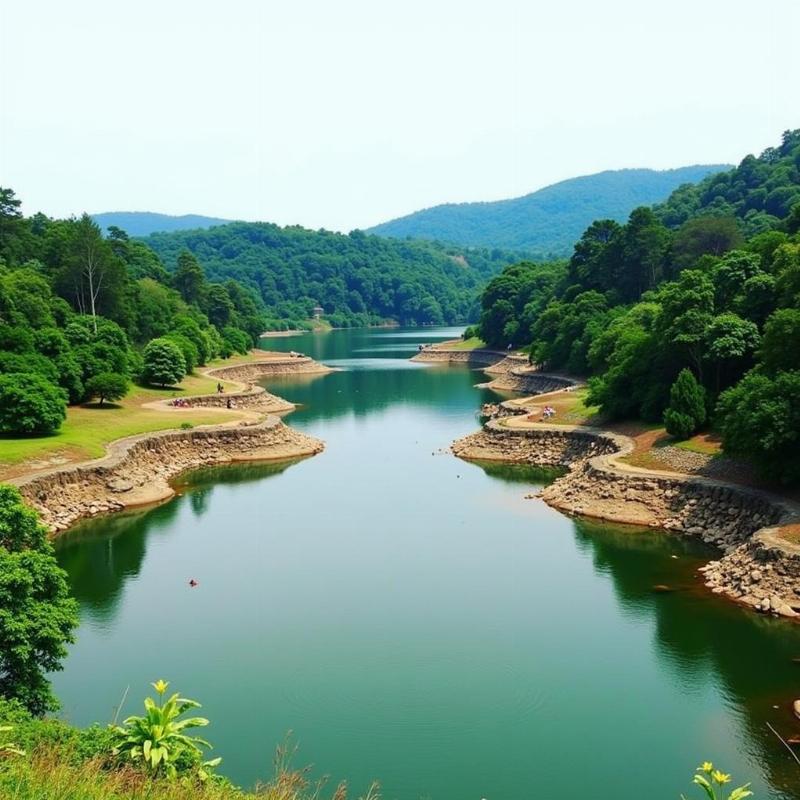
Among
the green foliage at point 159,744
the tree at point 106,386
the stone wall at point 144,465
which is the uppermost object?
the tree at point 106,386

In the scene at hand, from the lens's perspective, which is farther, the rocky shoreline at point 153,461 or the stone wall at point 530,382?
the stone wall at point 530,382

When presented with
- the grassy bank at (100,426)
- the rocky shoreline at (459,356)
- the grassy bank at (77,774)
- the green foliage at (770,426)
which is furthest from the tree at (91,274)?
the grassy bank at (77,774)

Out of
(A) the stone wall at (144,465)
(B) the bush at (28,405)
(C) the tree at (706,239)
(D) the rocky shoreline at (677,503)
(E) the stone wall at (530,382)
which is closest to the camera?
(D) the rocky shoreline at (677,503)

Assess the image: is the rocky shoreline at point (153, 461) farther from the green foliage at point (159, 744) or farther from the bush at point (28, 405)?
the green foliage at point (159, 744)

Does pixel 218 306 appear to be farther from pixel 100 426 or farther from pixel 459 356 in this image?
pixel 100 426

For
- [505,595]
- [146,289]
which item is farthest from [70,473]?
[146,289]

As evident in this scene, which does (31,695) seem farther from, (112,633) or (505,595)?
(505,595)

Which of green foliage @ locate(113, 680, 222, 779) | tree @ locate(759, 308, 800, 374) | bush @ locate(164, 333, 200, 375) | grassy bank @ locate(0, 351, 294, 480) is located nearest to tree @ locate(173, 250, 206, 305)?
bush @ locate(164, 333, 200, 375)
